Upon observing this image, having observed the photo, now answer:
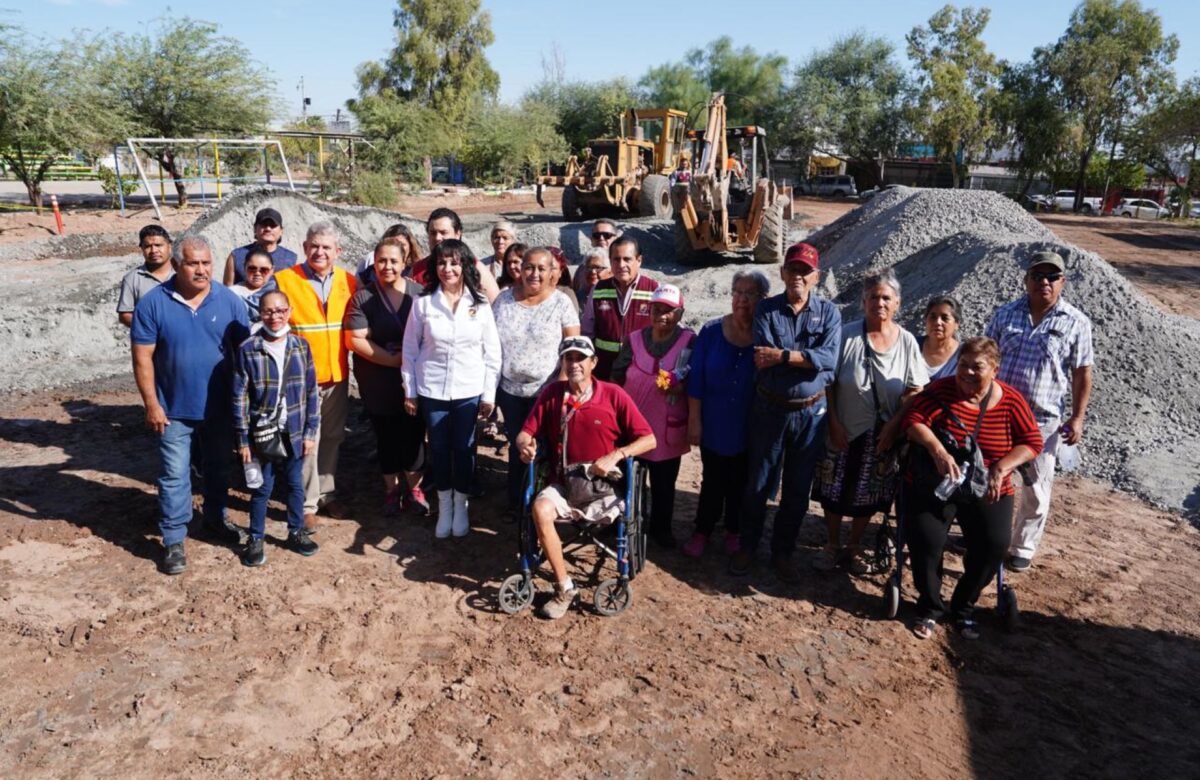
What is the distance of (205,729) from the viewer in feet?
10.3

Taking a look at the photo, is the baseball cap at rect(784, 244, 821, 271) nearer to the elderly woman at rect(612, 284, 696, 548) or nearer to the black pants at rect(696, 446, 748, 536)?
the elderly woman at rect(612, 284, 696, 548)

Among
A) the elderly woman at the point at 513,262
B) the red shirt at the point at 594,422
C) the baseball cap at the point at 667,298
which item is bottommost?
the red shirt at the point at 594,422

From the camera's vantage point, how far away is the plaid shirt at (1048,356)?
4.21 m

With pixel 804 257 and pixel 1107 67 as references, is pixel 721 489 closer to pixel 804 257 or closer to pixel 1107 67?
pixel 804 257

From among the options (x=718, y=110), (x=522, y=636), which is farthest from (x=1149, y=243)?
(x=522, y=636)

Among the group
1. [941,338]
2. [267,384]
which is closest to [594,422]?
[267,384]

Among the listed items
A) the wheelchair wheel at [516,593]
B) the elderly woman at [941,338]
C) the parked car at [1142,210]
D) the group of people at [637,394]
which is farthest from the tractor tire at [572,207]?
the parked car at [1142,210]

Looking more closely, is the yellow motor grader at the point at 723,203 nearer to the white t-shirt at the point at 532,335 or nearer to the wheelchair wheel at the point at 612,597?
the white t-shirt at the point at 532,335

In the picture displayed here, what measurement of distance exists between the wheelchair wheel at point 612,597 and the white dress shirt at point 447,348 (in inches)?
53.1

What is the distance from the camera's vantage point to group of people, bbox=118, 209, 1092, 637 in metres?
3.87

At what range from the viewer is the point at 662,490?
15.3 ft

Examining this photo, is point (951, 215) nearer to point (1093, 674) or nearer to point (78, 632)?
point (1093, 674)

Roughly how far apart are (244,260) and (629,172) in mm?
16112

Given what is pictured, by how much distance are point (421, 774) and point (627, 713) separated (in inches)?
34.7
